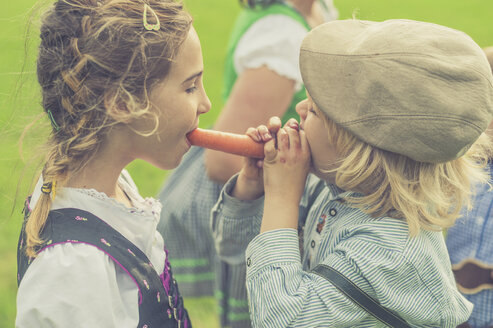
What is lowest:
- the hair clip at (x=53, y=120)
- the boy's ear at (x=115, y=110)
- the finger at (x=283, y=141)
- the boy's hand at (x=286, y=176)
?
the boy's hand at (x=286, y=176)

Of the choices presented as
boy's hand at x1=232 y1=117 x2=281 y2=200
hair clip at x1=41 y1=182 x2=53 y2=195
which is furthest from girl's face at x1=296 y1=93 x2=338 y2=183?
hair clip at x1=41 y1=182 x2=53 y2=195

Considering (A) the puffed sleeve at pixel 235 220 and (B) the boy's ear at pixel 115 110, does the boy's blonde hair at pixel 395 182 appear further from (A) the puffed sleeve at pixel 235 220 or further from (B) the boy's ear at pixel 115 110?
(B) the boy's ear at pixel 115 110

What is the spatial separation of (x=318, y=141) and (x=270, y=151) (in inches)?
6.7

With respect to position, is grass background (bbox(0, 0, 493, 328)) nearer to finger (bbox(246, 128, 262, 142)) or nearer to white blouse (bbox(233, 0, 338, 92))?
white blouse (bbox(233, 0, 338, 92))

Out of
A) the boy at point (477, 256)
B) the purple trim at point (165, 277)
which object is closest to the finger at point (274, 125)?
the purple trim at point (165, 277)

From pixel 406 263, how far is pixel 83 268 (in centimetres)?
89

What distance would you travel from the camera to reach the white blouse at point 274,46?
261 cm

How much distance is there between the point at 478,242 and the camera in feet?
7.37

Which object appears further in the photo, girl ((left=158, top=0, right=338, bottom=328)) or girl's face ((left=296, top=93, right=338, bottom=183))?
girl ((left=158, top=0, right=338, bottom=328))

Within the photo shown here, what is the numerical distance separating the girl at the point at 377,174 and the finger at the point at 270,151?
0.14ft

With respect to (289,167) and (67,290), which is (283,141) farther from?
(67,290)

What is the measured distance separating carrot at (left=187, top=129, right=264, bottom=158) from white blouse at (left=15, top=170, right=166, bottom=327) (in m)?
0.41

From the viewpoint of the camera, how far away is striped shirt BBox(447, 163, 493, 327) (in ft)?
7.27

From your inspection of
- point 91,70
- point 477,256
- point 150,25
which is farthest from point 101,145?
point 477,256
